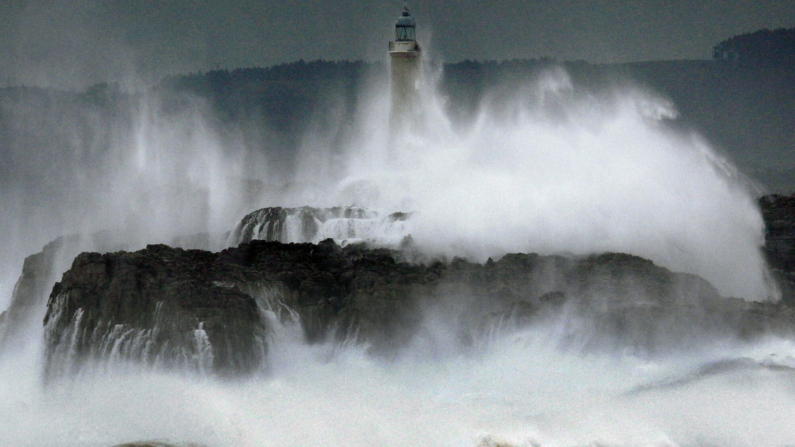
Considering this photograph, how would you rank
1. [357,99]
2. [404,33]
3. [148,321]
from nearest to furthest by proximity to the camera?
[148,321]
[404,33]
[357,99]

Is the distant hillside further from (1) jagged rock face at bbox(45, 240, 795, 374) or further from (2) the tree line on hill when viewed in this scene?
(1) jagged rock face at bbox(45, 240, 795, 374)

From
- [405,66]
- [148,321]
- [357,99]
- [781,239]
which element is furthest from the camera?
[357,99]

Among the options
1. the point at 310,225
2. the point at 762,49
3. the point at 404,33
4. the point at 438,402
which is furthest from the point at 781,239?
the point at 762,49

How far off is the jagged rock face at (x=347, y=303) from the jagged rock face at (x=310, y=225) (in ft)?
14.0

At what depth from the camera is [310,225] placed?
3531cm

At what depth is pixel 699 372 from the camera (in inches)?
1005

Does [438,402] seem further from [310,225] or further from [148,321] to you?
[310,225]

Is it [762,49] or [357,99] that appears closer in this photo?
[357,99]

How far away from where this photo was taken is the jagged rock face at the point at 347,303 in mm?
25359

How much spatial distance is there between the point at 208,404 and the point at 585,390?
735 centimetres

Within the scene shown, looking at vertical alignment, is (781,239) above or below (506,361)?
above

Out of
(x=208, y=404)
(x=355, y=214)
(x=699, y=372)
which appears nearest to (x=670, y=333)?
(x=699, y=372)

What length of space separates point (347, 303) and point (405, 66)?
17537mm

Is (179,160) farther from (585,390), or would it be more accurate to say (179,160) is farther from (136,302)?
(585,390)
